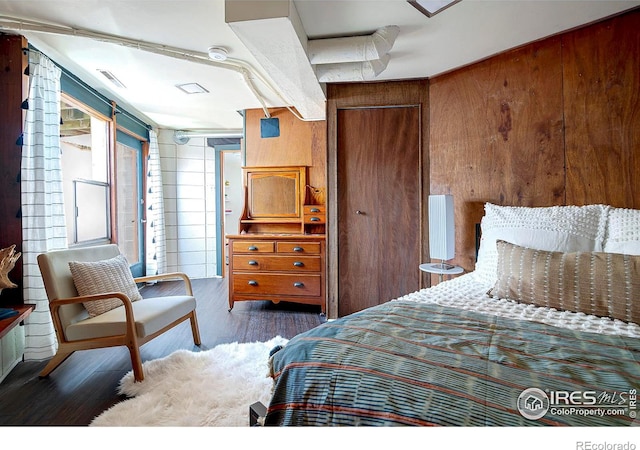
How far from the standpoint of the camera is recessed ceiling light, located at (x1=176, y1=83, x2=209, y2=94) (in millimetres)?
2990

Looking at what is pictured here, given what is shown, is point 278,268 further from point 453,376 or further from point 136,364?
point 453,376

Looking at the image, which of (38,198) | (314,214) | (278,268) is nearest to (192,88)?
(38,198)

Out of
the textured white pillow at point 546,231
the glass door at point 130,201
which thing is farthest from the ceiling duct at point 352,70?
the glass door at point 130,201

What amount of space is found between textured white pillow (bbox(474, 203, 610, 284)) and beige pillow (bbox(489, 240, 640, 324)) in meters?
0.20

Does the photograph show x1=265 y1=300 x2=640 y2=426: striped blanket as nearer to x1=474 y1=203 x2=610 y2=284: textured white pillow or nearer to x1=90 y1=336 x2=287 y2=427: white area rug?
x1=90 y1=336 x2=287 y2=427: white area rug

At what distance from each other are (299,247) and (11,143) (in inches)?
89.6

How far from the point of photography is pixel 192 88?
307cm

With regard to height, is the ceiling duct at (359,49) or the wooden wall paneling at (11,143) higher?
the ceiling duct at (359,49)

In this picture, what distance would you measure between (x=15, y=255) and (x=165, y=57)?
1.75 meters

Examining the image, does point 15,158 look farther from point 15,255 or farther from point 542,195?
point 542,195

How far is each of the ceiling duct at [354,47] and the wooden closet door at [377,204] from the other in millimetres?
770

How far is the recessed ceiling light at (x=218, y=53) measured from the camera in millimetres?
2250

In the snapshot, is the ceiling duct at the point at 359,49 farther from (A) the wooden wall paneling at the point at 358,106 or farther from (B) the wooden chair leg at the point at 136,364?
(B) the wooden chair leg at the point at 136,364

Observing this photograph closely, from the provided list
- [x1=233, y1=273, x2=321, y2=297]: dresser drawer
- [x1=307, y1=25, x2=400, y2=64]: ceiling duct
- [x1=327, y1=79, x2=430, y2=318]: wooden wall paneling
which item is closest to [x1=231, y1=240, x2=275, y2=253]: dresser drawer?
[x1=233, y1=273, x2=321, y2=297]: dresser drawer
